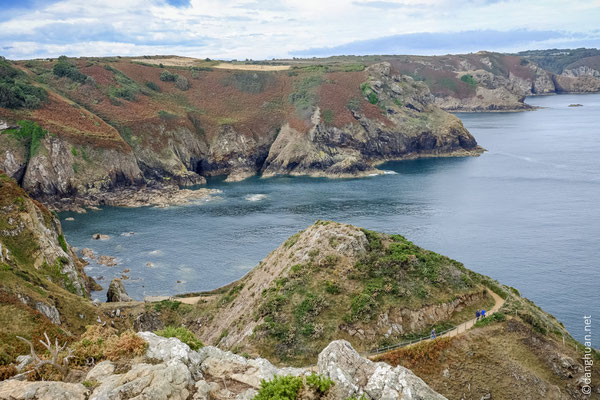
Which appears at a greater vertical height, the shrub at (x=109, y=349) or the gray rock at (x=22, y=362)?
the shrub at (x=109, y=349)

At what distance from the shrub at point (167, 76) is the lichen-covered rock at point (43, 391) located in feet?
522

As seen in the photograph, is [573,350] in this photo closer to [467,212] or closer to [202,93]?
[467,212]

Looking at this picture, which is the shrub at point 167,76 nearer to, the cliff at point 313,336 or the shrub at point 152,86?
the shrub at point 152,86

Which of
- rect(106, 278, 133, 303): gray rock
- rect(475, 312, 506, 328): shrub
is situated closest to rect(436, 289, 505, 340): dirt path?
rect(475, 312, 506, 328): shrub

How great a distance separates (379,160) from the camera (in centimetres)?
15850

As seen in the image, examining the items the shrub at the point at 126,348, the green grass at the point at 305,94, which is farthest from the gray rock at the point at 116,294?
the green grass at the point at 305,94

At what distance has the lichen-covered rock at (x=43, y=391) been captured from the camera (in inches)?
699

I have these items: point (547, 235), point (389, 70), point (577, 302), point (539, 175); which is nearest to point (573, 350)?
point (577, 302)

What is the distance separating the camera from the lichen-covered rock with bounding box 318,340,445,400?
19.5 meters

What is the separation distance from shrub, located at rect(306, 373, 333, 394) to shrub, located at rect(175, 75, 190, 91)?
517 feet

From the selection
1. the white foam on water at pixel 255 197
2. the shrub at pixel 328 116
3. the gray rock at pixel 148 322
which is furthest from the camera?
the shrub at pixel 328 116

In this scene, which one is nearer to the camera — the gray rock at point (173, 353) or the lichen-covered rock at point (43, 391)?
the lichen-covered rock at point (43, 391)

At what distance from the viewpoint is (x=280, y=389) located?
19.0m

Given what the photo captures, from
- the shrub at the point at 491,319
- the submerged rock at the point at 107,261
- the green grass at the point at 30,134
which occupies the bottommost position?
the submerged rock at the point at 107,261
